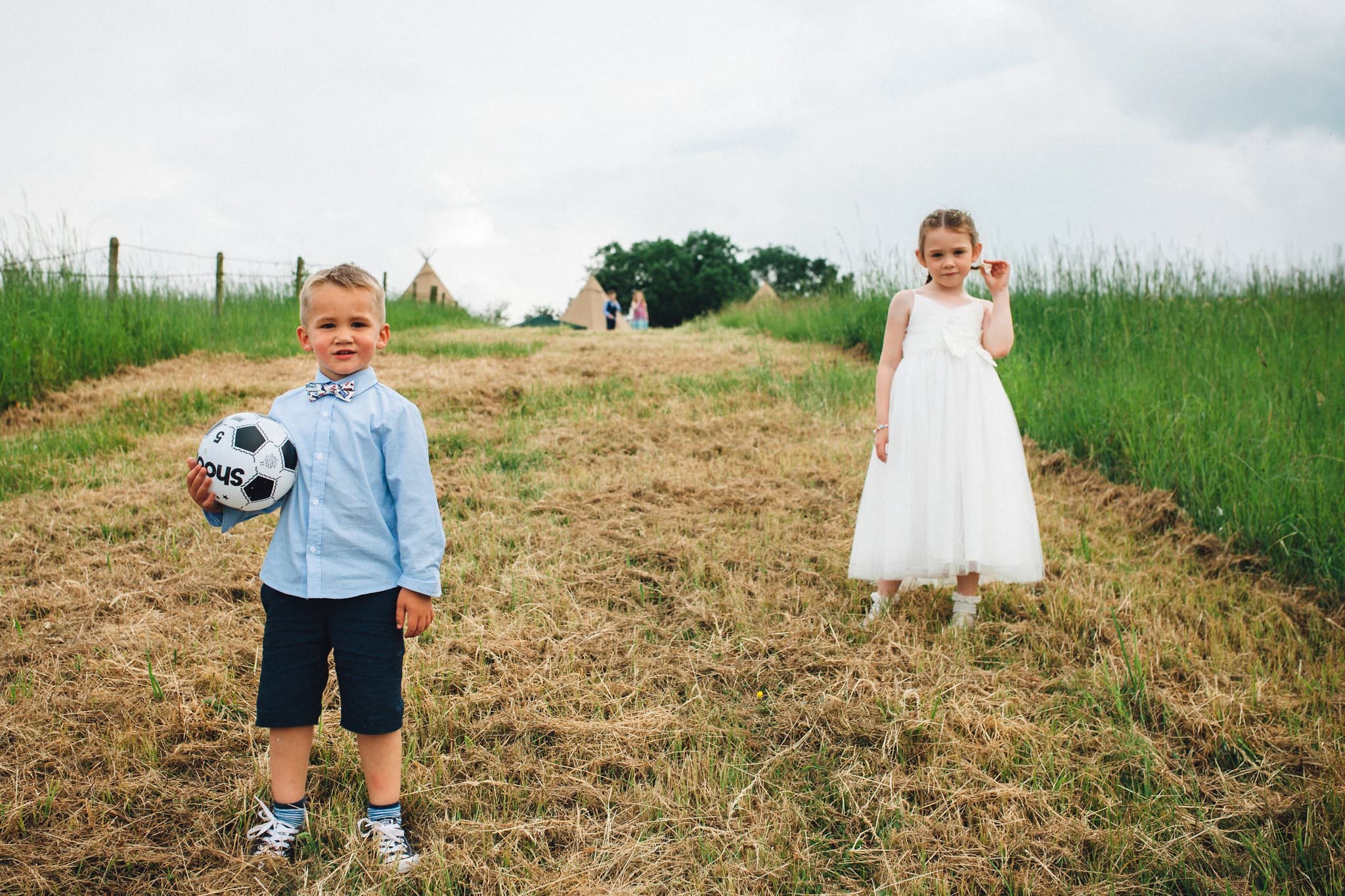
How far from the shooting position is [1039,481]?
5.56 metres

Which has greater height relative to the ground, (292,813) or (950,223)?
(950,223)

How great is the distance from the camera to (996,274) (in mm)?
3348

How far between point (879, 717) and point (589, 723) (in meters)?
0.95

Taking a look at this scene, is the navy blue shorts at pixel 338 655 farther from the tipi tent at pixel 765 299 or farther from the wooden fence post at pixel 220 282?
the tipi tent at pixel 765 299

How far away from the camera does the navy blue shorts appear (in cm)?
204

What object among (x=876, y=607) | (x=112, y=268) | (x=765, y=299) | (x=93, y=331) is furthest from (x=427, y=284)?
(x=876, y=607)

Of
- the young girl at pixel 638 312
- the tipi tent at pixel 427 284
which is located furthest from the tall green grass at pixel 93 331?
the young girl at pixel 638 312

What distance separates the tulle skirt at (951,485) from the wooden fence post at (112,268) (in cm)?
950

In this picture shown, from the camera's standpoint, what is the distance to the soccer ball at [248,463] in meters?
1.99

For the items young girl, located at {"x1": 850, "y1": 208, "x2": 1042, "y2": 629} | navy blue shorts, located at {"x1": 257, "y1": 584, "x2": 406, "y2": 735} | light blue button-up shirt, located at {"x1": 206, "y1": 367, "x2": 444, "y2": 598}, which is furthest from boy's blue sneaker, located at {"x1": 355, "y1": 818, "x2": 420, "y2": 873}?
young girl, located at {"x1": 850, "y1": 208, "x2": 1042, "y2": 629}

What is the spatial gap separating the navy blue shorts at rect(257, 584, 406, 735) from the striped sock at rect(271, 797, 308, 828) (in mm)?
276

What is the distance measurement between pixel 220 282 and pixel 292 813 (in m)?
12.6

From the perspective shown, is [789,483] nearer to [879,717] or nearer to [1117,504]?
[1117,504]

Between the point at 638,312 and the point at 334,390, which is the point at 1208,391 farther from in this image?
the point at 638,312
